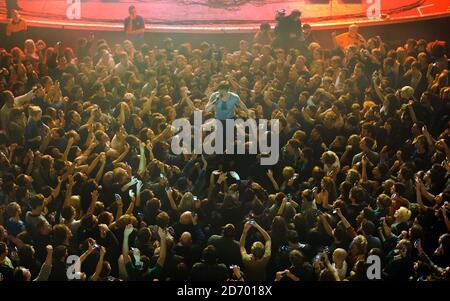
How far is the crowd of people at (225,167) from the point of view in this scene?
25.4 ft

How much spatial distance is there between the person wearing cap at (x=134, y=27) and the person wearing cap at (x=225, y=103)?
307cm

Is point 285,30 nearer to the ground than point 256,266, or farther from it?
farther from it

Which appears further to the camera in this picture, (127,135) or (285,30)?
(285,30)

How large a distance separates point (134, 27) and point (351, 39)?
10.9ft

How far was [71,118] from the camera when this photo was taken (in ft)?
32.6

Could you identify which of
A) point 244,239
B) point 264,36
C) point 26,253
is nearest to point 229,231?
point 244,239

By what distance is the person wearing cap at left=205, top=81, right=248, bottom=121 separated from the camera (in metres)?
10.2

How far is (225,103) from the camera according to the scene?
33.6ft

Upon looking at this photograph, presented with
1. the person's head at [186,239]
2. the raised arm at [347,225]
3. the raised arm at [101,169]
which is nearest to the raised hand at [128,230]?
the person's head at [186,239]

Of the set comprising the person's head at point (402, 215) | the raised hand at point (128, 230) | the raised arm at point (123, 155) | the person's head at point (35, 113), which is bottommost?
the raised hand at point (128, 230)

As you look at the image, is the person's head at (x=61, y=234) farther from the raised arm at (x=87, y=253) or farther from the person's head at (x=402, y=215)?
the person's head at (x=402, y=215)

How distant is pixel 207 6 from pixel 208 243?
8384 millimetres
